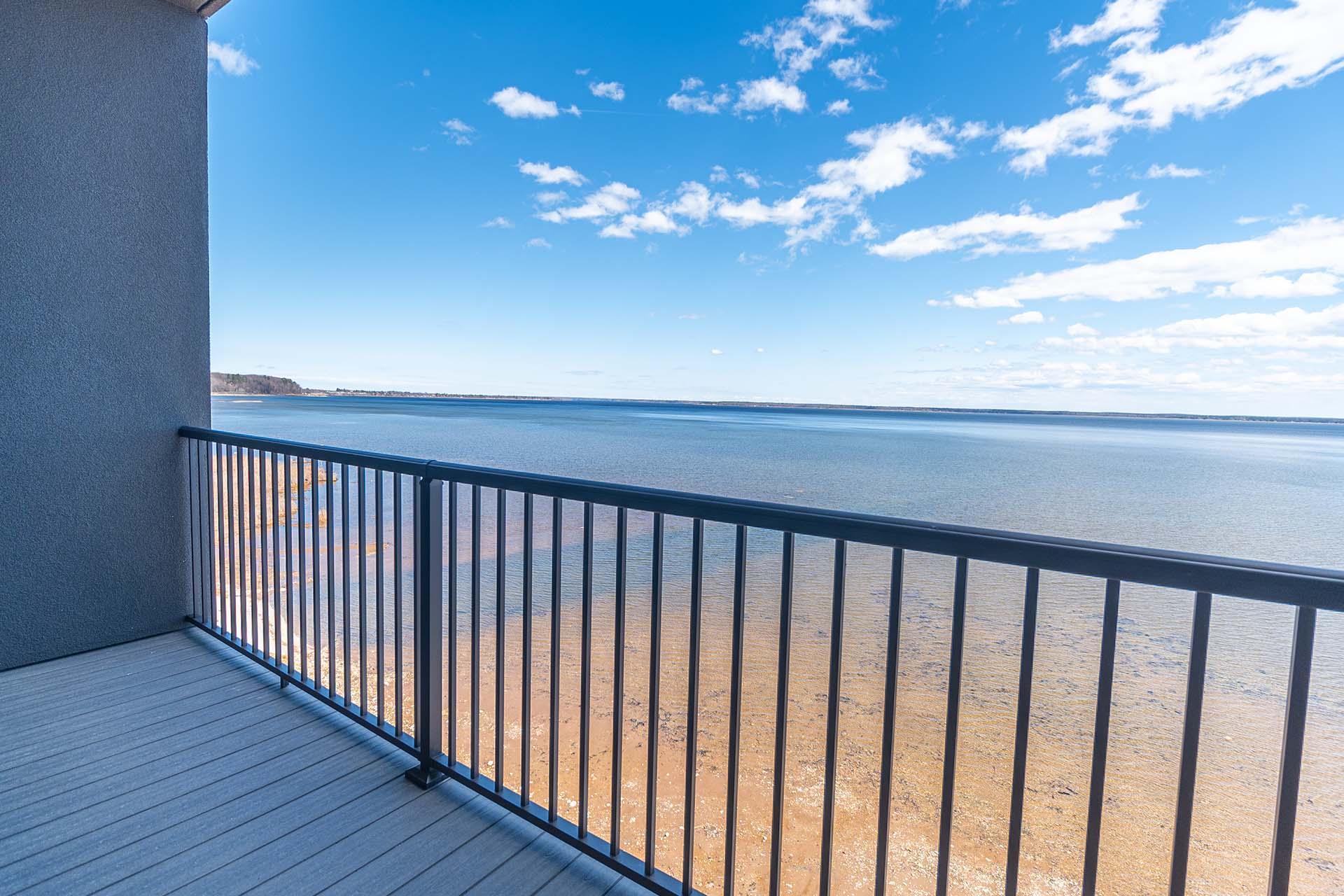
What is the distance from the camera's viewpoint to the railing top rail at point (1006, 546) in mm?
725

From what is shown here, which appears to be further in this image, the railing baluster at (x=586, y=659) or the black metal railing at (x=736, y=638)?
the railing baluster at (x=586, y=659)

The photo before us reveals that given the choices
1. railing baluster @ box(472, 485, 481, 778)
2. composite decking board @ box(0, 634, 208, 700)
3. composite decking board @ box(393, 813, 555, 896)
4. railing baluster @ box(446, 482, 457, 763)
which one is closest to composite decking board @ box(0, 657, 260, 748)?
composite decking board @ box(0, 634, 208, 700)

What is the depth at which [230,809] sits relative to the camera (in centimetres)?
165

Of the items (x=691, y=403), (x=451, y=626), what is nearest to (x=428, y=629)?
(x=451, y=626)

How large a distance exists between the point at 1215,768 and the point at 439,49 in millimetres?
20326

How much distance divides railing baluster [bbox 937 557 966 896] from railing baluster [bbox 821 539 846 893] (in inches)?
7.4

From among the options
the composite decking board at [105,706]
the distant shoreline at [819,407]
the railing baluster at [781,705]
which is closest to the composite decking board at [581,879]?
the railing baluster at [781,705]

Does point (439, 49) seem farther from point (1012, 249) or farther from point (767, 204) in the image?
point (1012, 249)

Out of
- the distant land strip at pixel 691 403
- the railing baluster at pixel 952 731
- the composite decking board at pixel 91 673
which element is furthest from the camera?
the distant land strip at pixel 691 403

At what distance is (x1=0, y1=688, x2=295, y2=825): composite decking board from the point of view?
67.1 inches

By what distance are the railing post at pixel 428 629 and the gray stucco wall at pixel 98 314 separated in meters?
1.93

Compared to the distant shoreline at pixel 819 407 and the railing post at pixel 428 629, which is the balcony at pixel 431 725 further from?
the distant shoreline at pixel 819 407

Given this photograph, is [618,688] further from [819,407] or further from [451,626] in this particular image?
[819,407]

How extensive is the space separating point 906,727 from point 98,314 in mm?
6439
